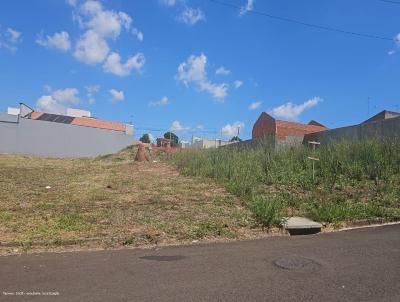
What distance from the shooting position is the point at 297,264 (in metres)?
6.93

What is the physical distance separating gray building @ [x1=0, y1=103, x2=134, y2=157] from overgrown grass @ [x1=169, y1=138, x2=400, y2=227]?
3456cm

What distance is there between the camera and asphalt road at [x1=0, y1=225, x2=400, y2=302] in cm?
552

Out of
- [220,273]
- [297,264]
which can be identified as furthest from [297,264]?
[220,273]

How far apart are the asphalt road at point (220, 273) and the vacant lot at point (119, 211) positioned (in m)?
0.98

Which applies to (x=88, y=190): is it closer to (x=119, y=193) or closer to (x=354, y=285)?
(x=119, y=193)

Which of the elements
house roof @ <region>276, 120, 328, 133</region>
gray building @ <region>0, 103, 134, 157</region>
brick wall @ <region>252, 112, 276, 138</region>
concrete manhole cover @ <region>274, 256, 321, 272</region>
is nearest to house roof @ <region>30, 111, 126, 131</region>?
gray building @ <region>0, 103, 134, 157</region>

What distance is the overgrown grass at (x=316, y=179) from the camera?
36.6ft

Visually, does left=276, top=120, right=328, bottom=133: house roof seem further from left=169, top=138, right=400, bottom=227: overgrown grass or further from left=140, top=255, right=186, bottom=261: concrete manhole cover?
left=140, top=255, right=186, bottom=261: concrete manhole cover

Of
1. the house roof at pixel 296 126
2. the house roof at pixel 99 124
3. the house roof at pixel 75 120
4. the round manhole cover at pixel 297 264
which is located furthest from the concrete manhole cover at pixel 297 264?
the house roof at pixel 99 124

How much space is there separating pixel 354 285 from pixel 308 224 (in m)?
4.36

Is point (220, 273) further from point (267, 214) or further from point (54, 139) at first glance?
point (54, 139)

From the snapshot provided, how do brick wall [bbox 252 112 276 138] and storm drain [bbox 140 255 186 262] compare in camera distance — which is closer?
storm drain [bbox 140 255 186 262]

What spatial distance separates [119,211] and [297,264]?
5.73 metres

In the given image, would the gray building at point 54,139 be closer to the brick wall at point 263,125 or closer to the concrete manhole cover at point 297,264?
the brick wall at point 263,125
